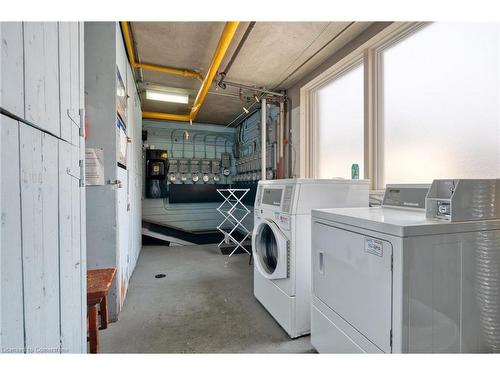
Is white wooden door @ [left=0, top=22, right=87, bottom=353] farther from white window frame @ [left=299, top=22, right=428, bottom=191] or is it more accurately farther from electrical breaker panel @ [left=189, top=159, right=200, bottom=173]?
electrical breaker panel @ [left=189, top=159, right=200, bottom=173]

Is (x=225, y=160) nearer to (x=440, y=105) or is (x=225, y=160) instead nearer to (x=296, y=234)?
(x=296, y=234)

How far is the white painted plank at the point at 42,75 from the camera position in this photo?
27.2 inches

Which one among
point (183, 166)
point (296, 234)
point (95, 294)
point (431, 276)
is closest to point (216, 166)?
point (183, 166)

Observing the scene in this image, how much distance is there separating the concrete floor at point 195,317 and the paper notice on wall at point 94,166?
4.06 feet

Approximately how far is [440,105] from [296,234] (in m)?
1.53

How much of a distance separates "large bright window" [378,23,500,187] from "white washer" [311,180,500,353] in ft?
2.44

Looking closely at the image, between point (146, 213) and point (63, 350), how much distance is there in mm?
4491

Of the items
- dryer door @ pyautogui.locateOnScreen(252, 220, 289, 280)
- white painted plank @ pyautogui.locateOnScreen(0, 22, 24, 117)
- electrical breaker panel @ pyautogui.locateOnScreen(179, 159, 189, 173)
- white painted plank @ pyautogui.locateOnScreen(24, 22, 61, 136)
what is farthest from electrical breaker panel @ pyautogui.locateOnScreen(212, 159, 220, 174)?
white painted plank @ pyautogui.locateOnScreen(0, 22, 24, 117)

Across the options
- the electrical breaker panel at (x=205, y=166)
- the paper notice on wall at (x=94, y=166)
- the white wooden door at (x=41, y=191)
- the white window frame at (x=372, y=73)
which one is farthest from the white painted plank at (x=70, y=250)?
the electrical breaker panel at (x=205, y=166)

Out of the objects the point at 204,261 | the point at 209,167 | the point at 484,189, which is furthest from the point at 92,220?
the point at 209,167

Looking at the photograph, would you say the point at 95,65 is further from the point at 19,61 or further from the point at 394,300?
the point at 394,300

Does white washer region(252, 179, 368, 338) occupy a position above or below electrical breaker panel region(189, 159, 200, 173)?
below

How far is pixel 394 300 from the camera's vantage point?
0.97 m

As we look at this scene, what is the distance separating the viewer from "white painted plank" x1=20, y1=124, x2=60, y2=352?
2.23 ft
